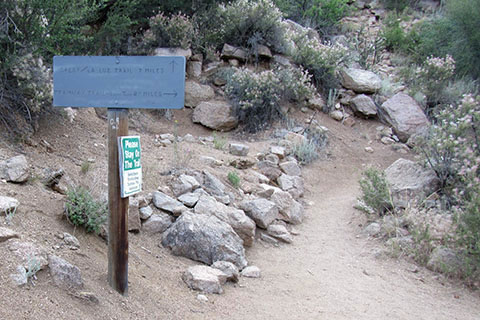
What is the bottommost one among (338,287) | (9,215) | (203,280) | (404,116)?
(338,287)

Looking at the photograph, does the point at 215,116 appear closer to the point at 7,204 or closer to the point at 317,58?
the point at 317,58

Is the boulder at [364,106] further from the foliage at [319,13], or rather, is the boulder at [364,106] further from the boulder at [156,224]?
the boulder at [156,224]

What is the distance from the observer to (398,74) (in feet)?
45.1

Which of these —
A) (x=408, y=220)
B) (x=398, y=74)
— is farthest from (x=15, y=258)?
(x=398, y=74)

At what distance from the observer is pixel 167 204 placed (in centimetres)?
530

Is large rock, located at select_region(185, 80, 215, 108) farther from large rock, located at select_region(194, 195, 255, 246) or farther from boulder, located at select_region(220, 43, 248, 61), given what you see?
large rock, located at select_region(194, 195, 255, 246)

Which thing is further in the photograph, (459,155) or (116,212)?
(459,155)

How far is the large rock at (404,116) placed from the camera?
421 inches

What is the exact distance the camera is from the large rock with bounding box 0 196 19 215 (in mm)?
3505

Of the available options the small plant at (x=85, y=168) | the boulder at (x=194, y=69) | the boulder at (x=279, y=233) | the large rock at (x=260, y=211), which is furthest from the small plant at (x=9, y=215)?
the boulder at (x=194, y=69)

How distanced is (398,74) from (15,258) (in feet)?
42.2

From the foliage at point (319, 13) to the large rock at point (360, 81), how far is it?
12.1 ft

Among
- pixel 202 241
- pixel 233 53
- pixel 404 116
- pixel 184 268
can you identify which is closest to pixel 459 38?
pixel 404 116

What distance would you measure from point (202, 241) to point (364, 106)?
306 inches
